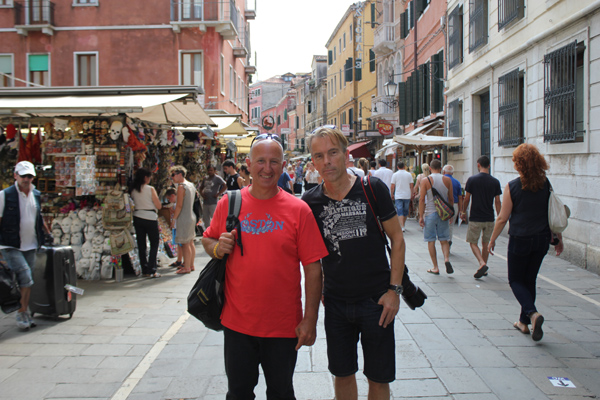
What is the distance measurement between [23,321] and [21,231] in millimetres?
955

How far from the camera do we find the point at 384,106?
28.5 meters

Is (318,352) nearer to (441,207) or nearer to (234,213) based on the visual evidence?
(234,213)

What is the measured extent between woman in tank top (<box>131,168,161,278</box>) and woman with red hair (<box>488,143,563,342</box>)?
5.48 m

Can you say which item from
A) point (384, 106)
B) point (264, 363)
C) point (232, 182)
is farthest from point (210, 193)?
point (384, 106)

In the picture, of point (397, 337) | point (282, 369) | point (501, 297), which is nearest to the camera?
point (282, 369)

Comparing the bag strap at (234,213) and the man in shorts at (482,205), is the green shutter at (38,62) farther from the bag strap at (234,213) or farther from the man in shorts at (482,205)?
the bag strap at (234,213)

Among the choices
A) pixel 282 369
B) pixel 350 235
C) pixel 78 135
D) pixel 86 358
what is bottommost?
pixel 86 358

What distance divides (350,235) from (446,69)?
57.0 feet

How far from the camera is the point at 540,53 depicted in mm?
10734

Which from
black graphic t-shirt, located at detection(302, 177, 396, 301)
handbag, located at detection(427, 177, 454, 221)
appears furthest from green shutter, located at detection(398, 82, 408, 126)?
black graphic t-shirt, located at detection(302, 177, 396, 301)

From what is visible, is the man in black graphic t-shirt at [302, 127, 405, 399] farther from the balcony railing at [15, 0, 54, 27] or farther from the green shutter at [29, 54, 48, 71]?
the green shutter at [29, 54, 48, 71]

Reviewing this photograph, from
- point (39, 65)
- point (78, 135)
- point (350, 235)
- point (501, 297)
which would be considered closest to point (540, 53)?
point (501, 297)

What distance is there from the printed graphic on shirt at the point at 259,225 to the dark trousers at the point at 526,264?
130 inches

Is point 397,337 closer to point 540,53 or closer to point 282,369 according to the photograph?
point 282,369
